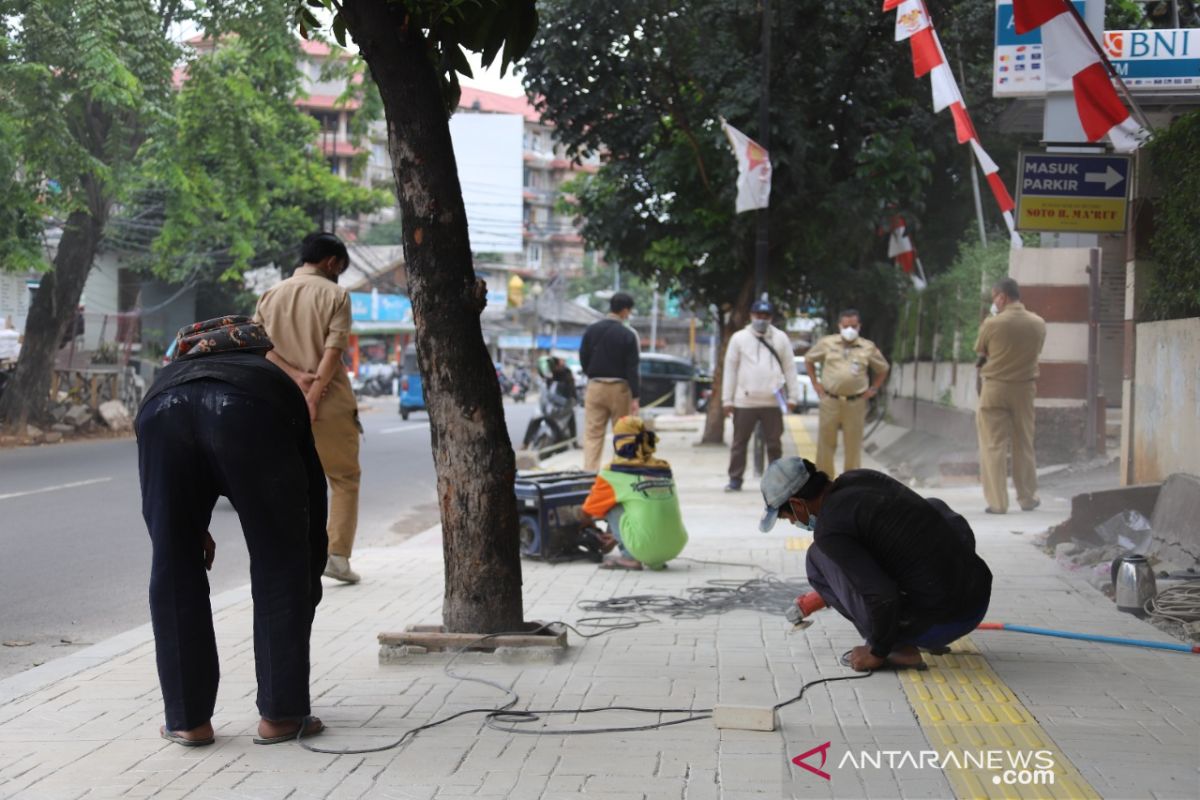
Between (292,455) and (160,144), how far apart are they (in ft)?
60.7

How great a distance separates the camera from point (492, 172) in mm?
56438

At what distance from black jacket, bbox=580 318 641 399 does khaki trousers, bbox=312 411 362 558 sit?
4904 millimetres

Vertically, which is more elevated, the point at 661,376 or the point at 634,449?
the point at 634,449

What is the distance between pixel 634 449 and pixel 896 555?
10.3 feet

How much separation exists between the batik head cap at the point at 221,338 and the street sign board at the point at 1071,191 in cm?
742

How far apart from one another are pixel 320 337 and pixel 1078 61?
5.59 m

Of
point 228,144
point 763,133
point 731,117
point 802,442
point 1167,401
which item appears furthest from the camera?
point 228,144

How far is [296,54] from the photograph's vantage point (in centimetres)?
2317

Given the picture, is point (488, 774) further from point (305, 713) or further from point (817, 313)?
point (817, 313)

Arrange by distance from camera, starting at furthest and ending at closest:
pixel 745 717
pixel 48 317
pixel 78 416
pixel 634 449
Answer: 1. pixel 78 416
2. pixel 48 317
3. pixel 634 449
4. pixel 745 717

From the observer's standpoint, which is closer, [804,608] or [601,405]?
[804,608]

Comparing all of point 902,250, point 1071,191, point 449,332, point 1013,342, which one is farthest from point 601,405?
point 902,250

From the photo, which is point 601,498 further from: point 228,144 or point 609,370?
point 228,144

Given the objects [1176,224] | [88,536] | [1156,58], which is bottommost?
[88,536]
